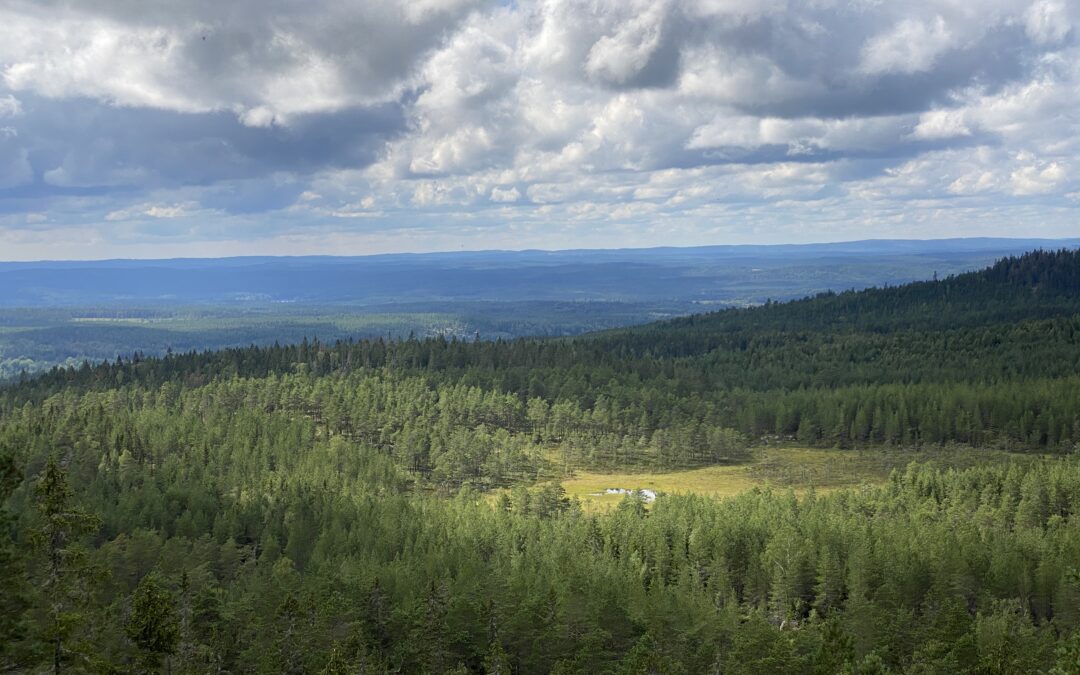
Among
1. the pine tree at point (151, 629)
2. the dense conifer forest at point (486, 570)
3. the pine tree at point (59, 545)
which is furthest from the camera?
the dense conifer forest at point (486, 570)

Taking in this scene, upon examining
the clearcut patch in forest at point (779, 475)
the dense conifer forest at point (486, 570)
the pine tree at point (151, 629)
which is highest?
the pine tree at point (151, 629)

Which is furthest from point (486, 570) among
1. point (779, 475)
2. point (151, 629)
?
point (779, 475)

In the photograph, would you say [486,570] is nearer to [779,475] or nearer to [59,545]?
[59,545]

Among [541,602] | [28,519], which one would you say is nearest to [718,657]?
[541,602]

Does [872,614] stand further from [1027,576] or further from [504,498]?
[504,498]

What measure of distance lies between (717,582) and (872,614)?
24.7 meters

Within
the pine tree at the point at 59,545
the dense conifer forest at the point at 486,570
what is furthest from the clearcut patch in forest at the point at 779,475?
the pine tree at the point at 59,545

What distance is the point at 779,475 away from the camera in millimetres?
182500

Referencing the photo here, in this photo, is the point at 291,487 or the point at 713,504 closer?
the point at 713,504

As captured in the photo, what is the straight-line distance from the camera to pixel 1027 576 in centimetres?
9131

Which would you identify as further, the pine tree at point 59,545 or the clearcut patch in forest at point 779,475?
Result: the clearcut patch in forest at point 779,475

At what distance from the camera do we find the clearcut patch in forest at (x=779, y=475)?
17088 centimetres

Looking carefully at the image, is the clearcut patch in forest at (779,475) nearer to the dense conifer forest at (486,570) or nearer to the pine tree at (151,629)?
the dense conifer forest at (486,570)

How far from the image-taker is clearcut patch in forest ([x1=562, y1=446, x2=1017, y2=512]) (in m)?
171
